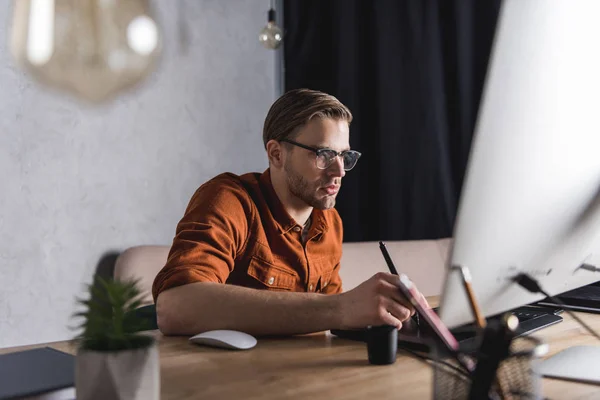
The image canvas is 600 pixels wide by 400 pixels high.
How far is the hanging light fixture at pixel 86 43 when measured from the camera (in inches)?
95.3

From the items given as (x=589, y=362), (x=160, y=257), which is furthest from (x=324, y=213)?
(x=589, y=362)

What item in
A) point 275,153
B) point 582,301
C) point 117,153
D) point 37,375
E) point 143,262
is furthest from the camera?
point 117,153

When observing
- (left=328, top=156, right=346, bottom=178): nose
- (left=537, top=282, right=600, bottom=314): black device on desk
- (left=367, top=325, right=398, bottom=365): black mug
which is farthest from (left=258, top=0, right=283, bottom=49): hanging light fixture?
(left=367, top=325, right=398, bottom=365): black mug

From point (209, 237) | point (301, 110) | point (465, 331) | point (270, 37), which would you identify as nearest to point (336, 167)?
point (301, 110)

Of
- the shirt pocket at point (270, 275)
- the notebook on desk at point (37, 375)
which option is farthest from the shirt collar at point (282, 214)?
the notebook on desk at point (37, 375)

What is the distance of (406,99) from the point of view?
2.84 metres

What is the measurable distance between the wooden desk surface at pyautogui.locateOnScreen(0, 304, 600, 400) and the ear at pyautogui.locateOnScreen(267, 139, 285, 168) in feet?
2.55

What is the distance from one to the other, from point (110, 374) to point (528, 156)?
485 millimetres

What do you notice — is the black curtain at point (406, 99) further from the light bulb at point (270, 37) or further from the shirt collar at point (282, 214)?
the shirt collar at point (282, 214)

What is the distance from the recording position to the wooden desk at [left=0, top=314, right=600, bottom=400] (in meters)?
0.84

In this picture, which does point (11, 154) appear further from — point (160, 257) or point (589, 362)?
point (589, 362)

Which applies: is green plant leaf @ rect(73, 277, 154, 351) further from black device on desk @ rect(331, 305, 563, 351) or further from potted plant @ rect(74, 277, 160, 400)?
black device on desk @ rect(331, 305, 563, 351)

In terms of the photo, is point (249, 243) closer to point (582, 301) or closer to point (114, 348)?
point (582, 301)

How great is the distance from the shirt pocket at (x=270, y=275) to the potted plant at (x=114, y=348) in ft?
3.20
